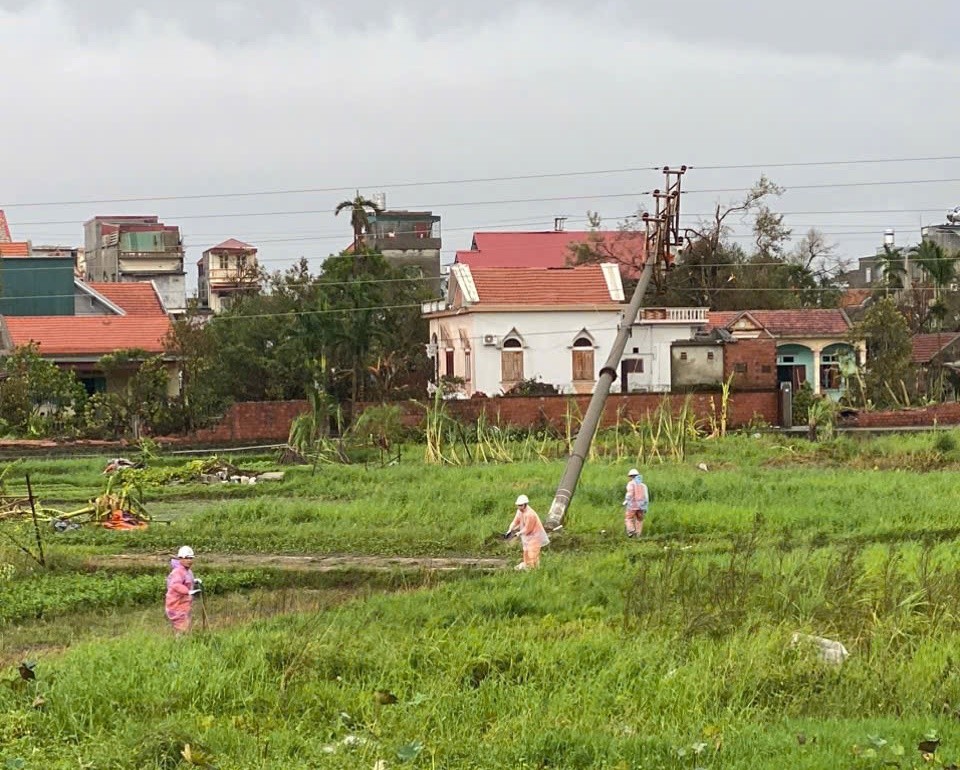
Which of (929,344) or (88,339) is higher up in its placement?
(88,339)

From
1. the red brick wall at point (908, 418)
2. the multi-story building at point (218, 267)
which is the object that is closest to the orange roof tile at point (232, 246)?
the multi-story building at point (218, 267)

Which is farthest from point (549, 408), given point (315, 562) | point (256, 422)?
point (315, 562)

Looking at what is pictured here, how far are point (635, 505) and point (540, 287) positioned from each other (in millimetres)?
28140

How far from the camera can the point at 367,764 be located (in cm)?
923

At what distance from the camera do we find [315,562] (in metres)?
20.1

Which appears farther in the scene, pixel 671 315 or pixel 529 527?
pixel 671 315

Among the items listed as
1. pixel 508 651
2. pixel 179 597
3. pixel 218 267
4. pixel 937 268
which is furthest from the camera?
pixel 218 267

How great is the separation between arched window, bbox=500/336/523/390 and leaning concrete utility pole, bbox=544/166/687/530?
1682 cm

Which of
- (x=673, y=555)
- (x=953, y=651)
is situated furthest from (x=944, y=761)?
(x=673, y=555)

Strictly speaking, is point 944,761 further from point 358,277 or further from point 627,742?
point 358,277

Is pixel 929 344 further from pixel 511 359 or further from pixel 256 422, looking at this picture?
pixel 256 422

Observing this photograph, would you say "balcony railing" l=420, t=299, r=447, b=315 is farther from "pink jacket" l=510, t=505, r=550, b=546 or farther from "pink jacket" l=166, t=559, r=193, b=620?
"pink jacket" l=166, t=559, r=193, b=620

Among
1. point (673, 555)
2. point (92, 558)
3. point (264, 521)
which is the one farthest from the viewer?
point (264, 521)

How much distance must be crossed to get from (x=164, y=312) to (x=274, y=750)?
168 feet
